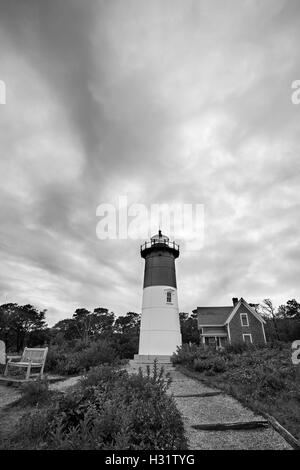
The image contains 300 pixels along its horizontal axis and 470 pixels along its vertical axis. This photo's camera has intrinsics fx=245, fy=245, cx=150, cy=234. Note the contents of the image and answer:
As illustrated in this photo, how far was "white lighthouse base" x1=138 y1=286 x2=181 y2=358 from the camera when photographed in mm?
18547

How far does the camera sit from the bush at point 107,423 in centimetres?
330

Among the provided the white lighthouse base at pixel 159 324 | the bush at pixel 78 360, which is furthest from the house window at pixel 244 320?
the bush at pixel 78 360

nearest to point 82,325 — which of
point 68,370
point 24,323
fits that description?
point 24,323

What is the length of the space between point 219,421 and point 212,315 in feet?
75.1

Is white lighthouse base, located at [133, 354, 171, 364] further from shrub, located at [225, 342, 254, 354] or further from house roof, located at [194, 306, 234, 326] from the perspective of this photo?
house roof, located at [194, 306, 234, 326]

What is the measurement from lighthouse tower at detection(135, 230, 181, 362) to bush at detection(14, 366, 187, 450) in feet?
44.8

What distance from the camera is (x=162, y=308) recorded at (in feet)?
65.0

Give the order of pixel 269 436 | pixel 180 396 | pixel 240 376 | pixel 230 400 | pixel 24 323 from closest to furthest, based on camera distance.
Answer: pixel 269 436, pixel 230 400, pixel 180 396, pixel 240 376, pixel 24 323

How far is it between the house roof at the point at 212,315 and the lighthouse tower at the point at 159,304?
293 inches

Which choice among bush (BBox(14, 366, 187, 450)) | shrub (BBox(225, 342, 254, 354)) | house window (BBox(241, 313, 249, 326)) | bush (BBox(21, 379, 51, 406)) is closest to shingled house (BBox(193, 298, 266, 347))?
house window (BBox(241, 313, 249, 326))

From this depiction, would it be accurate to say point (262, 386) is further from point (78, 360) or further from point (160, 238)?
point (160, 238)
